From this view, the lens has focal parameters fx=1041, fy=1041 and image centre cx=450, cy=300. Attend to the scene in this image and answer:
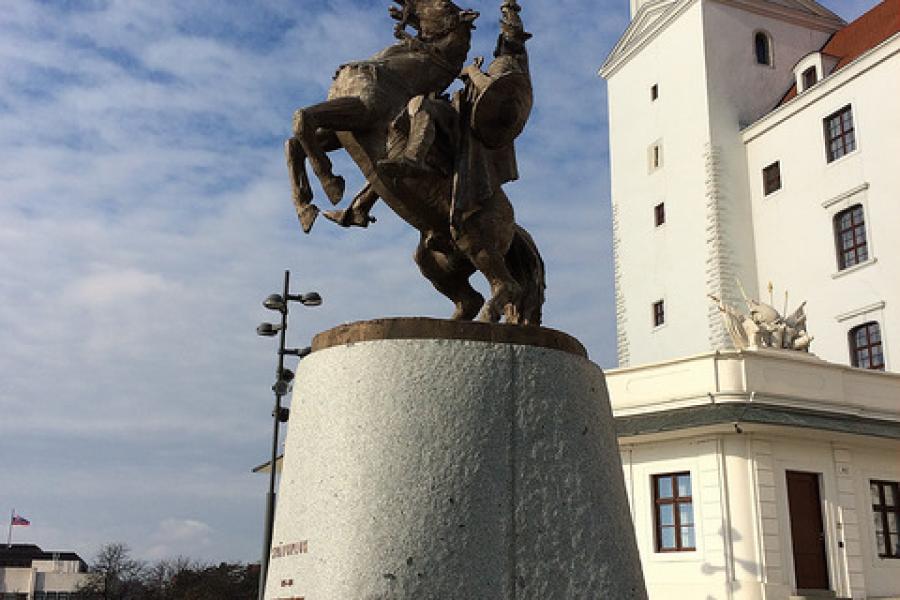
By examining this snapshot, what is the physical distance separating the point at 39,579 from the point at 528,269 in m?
84.7

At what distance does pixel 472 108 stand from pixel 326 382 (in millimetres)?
2031

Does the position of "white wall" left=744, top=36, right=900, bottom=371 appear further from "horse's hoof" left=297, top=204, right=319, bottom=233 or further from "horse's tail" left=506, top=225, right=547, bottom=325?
"horse's hoof" left=297, top=204, right=319, bottom=233

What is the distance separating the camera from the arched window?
3947cm

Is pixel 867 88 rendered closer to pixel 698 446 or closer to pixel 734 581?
pixel 698 446

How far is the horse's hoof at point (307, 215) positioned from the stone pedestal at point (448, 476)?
3.15 feet

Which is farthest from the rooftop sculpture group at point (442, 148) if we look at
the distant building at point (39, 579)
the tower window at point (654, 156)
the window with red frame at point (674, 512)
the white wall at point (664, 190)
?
the distant building at point (39, 579)

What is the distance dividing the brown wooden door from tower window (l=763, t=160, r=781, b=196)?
1563 cm

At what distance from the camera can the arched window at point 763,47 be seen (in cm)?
3947

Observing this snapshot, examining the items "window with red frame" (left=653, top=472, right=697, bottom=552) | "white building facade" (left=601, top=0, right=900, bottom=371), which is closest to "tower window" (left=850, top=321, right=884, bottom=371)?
"white building facade" (left=601, top=0, right=900, bottom=371)

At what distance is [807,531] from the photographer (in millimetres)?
22547

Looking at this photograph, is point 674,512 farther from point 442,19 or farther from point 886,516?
point 442,19

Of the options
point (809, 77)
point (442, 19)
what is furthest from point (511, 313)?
point (809, 77)

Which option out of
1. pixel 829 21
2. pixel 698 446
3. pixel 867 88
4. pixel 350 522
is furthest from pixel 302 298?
pixel 829 21

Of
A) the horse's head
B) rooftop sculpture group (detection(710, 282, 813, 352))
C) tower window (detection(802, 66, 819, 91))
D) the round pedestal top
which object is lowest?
the round pedestal top
